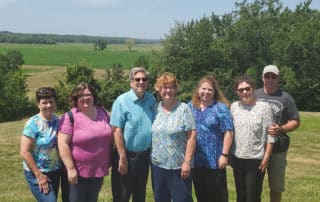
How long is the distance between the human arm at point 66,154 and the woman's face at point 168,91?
3.81 ft

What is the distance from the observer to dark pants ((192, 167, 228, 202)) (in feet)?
17.7

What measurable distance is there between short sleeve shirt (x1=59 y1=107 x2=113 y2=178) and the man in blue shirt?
0.19 m

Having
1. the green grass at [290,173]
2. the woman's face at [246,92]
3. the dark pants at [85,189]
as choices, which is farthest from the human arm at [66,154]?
the green grass at [290,173]

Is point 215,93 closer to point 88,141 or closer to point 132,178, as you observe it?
point 132,178

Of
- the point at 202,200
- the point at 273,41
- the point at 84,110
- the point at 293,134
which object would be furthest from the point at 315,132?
the point at 273,41

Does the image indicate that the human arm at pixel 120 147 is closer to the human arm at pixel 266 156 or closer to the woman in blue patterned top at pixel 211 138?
the woman in blue patterned top at pixel 211 138

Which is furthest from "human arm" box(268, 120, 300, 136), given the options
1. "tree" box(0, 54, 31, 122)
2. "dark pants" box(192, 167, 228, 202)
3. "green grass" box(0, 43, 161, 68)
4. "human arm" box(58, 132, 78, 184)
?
"green grass" box(0, 43, 161, 68)

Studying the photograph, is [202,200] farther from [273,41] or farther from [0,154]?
[273,41]

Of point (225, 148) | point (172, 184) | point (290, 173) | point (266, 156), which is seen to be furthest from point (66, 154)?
point (290, 173)

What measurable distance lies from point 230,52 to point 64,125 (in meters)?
39.8

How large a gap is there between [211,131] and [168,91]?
699 millimetres

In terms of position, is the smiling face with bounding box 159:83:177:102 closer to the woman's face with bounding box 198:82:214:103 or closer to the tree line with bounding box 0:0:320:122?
the woman's face with bounding box 198:82:214:103

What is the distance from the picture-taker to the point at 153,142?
5.27 m

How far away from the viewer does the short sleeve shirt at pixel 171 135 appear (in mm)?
5129
